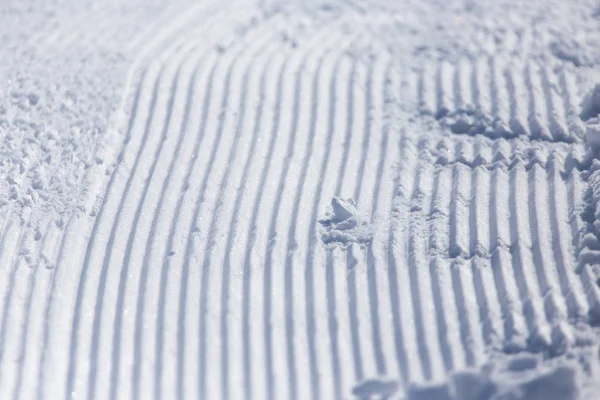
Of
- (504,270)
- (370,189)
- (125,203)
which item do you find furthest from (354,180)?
(125,203)

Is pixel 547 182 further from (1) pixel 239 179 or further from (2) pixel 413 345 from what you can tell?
(1) pixel 239 179

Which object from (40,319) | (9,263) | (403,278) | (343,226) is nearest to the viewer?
(40,319)

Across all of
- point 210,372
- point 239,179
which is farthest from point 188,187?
point 210,372

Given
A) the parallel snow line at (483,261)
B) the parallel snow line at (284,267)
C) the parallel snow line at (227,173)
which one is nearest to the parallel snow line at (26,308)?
the parallel snow line at (227,173)

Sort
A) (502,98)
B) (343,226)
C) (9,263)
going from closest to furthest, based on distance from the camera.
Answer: (9,263)
(343,226)
(502,98)

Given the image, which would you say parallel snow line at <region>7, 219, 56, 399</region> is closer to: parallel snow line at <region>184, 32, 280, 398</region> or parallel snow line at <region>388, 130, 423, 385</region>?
parallel snow line at <region>184, 32, 280, 398</region>

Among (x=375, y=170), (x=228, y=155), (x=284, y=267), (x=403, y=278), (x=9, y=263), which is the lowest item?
(x=403, y=278)

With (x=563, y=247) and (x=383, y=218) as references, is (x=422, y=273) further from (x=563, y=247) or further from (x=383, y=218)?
(x=563, y=247)

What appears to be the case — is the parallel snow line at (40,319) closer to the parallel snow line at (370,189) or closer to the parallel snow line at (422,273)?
the parallel snow line at (370,189)
